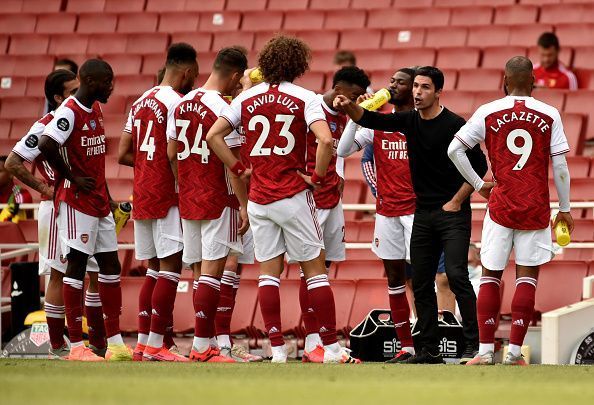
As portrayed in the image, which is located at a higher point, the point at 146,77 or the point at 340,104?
the point at 146,77

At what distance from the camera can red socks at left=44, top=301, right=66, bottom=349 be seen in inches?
344

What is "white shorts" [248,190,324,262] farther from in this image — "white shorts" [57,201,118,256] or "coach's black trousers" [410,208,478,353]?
"white shorts" [57,201,118,256]

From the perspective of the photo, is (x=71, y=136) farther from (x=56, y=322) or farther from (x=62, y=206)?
(x=56, y=322)

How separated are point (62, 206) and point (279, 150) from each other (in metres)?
1.64

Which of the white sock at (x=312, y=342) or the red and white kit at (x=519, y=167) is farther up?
the red and white kit at (x=519, y=167)

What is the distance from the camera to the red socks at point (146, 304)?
8746 millimetres

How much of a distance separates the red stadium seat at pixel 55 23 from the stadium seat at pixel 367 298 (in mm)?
8390

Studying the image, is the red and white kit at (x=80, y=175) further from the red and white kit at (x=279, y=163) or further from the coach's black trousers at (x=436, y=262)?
the coach's black trousers at (x=436, y=262)

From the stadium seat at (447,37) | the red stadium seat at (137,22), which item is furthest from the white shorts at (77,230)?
the red stadium seat at (137,22)

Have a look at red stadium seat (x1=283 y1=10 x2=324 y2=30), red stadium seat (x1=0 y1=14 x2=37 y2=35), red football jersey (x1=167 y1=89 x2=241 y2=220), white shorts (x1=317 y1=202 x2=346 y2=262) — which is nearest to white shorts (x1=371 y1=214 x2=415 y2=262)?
white shorts (x1=317 y1=202 x2=346 y2=262)

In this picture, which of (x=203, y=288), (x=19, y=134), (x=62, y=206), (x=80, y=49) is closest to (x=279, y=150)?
(x=203, y=288)

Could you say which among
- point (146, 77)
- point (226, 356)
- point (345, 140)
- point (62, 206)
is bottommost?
point (226, 356)

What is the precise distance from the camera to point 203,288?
827 cm

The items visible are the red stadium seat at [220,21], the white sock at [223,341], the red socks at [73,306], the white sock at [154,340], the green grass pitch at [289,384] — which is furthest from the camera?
the red stadium seat at [220,21]
